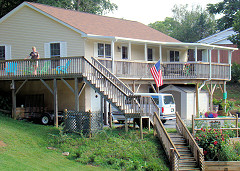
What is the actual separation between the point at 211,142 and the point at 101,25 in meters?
13.6

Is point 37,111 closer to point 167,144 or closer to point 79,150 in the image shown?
point 79,150

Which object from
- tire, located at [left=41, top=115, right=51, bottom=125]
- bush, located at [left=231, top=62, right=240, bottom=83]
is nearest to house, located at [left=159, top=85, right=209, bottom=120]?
tire, located at [left=41, top=115, right=51, bottom=125]

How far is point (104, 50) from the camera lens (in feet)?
88.2

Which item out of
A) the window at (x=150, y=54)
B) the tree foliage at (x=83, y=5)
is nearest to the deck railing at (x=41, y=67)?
the window at (x=150, y=54)

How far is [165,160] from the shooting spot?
1831 centimetres

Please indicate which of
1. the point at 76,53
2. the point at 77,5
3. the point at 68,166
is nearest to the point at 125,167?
the point at 68,166

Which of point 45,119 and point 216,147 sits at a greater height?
point 45,119

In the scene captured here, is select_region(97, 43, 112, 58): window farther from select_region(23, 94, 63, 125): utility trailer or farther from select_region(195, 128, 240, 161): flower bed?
select_region(195, 128, 240, 161): flower bed

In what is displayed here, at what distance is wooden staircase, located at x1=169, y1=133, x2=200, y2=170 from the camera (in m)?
18.1

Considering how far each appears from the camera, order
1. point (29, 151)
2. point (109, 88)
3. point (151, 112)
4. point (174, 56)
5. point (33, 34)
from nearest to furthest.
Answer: point (29, 151) → point (151, 112) → point (109, 88) → point (33, 34) → point (174, 56)

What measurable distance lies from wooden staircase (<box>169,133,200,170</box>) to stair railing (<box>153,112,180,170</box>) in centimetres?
60

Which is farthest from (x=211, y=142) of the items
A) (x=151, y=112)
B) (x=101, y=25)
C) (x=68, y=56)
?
(x=101, y=25)

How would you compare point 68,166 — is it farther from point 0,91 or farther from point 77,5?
point 77,5

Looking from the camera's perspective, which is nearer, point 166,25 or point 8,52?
point 8,52
